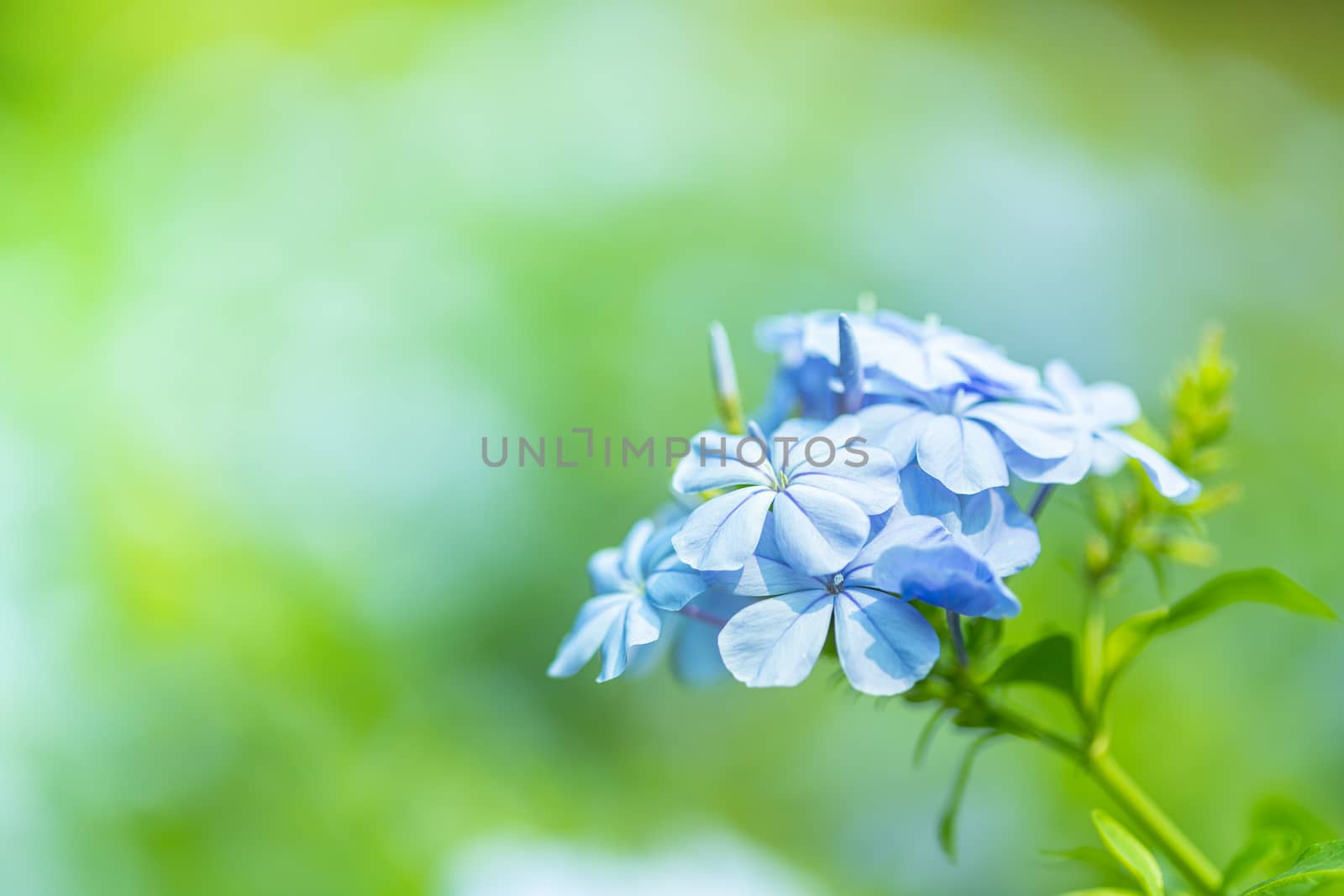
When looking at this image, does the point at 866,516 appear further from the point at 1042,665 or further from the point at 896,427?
the point at 1042,665

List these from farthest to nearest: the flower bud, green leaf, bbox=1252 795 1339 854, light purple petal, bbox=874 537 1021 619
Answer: green leaf, bbox=1252 795 1339 854 < the flower bud < light purple petal, bbox=874 537 1021 619

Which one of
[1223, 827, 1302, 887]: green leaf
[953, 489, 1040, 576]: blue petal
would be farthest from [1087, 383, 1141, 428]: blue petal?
[1223, 827, 1302, 887]: green leaf

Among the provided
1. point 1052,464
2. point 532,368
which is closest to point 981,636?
point 1052,464

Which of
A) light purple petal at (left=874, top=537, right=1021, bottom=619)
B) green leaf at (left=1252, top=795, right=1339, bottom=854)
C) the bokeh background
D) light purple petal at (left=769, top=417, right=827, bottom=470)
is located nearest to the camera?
light purple petal at (left=874, top=537, right=1021, bottom=619)

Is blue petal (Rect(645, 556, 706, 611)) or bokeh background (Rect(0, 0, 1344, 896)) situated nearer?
blue petal (Rect(645, 556, 706, 611))

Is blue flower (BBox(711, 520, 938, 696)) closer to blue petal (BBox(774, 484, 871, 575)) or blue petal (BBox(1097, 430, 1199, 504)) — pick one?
blue petal (BBox(774, 484, 871, 575))

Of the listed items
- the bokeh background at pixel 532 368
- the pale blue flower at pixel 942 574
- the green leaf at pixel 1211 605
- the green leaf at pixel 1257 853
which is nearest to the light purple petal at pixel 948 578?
the pale blue flower at pixel 942 574

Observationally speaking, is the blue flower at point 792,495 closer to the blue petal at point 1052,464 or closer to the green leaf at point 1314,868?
the blue petal at point 1052,464
